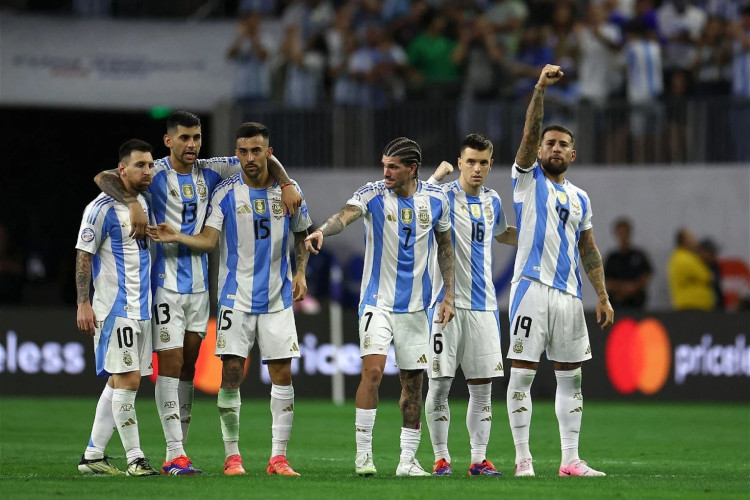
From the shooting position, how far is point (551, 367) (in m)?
21.0

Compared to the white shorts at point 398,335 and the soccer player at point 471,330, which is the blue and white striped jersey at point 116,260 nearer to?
the white shorts at point 398,335

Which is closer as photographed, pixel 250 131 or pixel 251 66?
pixel 250 131

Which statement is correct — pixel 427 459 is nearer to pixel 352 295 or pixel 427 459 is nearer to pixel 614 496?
pixel 614 496

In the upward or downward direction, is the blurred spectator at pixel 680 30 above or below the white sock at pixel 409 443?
above

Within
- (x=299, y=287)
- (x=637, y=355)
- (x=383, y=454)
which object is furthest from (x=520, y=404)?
(x=637, y=355)

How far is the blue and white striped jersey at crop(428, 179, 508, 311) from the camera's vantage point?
1204 cm

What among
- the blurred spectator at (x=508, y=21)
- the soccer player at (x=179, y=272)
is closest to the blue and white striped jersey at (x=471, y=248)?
the soccer player at (x=179, y=272)

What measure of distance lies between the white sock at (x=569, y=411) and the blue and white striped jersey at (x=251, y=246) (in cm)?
236

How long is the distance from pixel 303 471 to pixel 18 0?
1573 centimetres

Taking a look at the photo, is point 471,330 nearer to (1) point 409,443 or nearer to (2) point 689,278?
(1) point 409,443

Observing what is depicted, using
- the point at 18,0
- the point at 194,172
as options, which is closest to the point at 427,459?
the point at 194,172

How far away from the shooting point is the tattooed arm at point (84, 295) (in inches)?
444

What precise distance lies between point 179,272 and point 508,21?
13.9 metres

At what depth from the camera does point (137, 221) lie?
11383 mm
